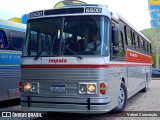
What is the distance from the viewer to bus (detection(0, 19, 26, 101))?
32.6 ft

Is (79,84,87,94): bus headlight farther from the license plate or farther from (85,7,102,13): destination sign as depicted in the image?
(85,7,102,13): destination sign

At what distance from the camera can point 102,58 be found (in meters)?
7.16

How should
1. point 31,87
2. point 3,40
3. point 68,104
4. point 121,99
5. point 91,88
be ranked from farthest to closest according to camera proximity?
point 3,40 → point 121,99 → point 31,87 → point 68,104 → point 91,88

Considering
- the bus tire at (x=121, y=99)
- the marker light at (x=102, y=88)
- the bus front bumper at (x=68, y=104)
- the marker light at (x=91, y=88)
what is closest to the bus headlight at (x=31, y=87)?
the bus front bumper at (x=68, y=104)

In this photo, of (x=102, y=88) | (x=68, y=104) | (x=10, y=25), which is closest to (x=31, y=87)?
(x=68, y=104)

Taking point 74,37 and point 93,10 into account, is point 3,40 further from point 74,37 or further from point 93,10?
point 93,10

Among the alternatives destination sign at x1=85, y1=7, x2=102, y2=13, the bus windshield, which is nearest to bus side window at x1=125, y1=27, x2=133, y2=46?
the bus windshield

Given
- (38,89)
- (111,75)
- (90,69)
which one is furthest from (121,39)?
(38,89)

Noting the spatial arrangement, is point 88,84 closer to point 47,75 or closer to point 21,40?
point 47,75

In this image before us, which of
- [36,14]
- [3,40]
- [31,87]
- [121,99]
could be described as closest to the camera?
[31,87]

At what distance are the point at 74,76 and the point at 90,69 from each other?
0.43m

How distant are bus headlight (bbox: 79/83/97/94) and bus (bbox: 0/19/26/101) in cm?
375

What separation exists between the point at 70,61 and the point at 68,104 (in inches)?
40.8

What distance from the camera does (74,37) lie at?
7.40 m
